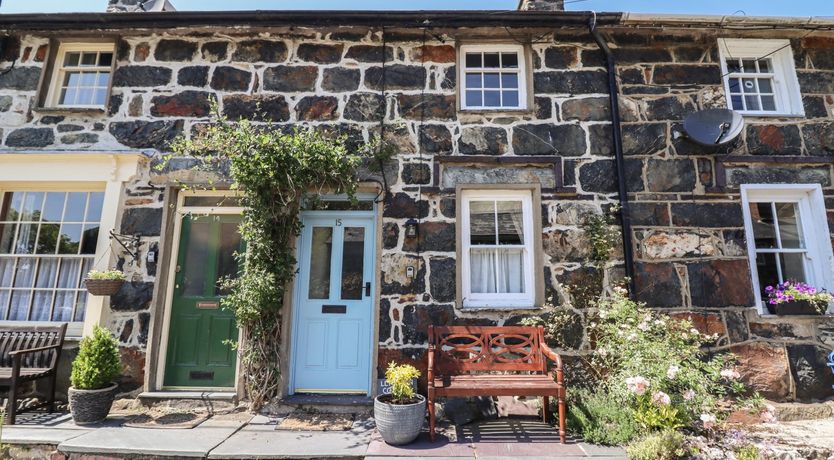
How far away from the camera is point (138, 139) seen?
18.0ft

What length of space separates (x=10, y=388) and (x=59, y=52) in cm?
449

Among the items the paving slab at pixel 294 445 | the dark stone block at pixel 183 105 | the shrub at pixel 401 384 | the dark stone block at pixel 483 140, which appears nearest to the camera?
the paving slab at pixel 294 445

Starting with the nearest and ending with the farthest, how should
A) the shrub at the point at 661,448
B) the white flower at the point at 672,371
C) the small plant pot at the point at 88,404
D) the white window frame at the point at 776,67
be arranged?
the shrub at the point at 661,448
the white flower at the point at 672,371
the small plant pot at the point at 88,404
the white window frame at the point at 776,67

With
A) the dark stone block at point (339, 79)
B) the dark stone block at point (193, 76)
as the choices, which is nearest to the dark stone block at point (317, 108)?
the dark stone block at point (339, 79)

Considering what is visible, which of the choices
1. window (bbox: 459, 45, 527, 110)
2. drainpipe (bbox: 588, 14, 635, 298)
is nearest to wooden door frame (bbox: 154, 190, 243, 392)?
window (bbox: 459, 45, 527, 110)

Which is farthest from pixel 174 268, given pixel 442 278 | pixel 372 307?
pixel 442 278

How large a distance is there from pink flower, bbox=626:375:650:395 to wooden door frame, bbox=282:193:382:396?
2738 mm

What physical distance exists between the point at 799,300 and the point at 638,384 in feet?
9.82

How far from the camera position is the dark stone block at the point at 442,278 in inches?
201

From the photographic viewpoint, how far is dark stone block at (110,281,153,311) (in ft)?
16.7

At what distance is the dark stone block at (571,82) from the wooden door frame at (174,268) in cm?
434

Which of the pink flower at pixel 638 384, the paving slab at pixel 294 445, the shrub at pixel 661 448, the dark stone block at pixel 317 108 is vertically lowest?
the paving slab at pixel 294 445

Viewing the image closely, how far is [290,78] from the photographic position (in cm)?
561

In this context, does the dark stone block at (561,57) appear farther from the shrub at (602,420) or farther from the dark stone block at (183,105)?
the dark stone block at (183,105)
